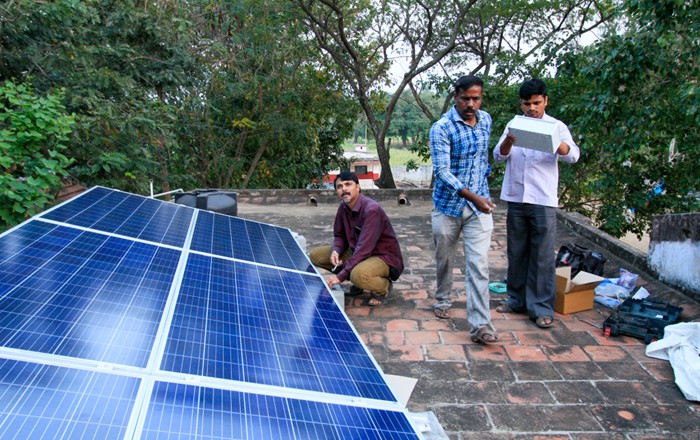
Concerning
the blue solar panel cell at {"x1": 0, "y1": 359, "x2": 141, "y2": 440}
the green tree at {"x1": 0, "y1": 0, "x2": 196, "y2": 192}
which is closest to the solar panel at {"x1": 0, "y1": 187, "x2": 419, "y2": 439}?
the blue solar panel cell at {"x1": 0, "y1": 359, "x2": 141, "y2": 440}

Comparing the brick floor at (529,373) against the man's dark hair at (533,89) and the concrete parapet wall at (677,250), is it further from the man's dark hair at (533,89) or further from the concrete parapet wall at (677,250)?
the man's dark hair at (533,89)

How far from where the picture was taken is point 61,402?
4.80 ft

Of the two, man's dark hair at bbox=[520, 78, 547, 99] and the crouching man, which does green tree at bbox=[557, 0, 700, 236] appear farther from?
the crouching man

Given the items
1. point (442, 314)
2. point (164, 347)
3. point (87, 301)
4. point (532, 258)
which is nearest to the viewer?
point (164, 347)

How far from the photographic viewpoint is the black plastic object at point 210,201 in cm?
546

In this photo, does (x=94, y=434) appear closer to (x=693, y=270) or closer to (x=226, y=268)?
(x=226, y=268)

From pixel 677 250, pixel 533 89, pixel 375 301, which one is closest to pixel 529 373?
pixel 375 301

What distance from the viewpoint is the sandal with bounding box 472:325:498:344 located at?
13.4 ft

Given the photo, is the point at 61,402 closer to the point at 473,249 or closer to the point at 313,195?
the point at 473,249

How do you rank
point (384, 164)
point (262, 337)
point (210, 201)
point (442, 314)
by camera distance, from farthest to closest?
point (384, 164), point (210, 201), point (442, 314), point (262, 337)

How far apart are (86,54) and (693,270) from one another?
22.7 ft

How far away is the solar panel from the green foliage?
2.17 feet

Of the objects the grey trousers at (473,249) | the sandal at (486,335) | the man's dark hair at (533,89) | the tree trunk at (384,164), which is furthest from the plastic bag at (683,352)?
the tree trunk at (384,164)

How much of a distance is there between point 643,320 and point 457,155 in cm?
198
